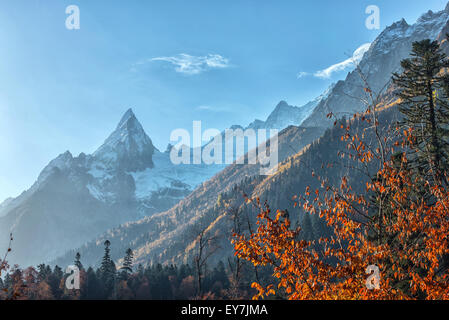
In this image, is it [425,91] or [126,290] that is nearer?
[425,91]

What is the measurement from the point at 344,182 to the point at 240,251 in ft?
13.5

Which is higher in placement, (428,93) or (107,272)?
(428,93)

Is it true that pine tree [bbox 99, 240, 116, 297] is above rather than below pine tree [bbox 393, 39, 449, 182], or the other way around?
below

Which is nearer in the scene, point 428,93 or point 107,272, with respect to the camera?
point 428,93

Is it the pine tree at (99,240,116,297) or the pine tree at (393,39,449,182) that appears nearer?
the pine tree at (393,39,449,182)

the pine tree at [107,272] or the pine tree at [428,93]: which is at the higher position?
the pine tree at [428,93]

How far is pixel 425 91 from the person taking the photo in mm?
26656

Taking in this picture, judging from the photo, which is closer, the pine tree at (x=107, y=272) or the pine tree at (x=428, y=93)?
the pine tree at (x=428, y=93)
